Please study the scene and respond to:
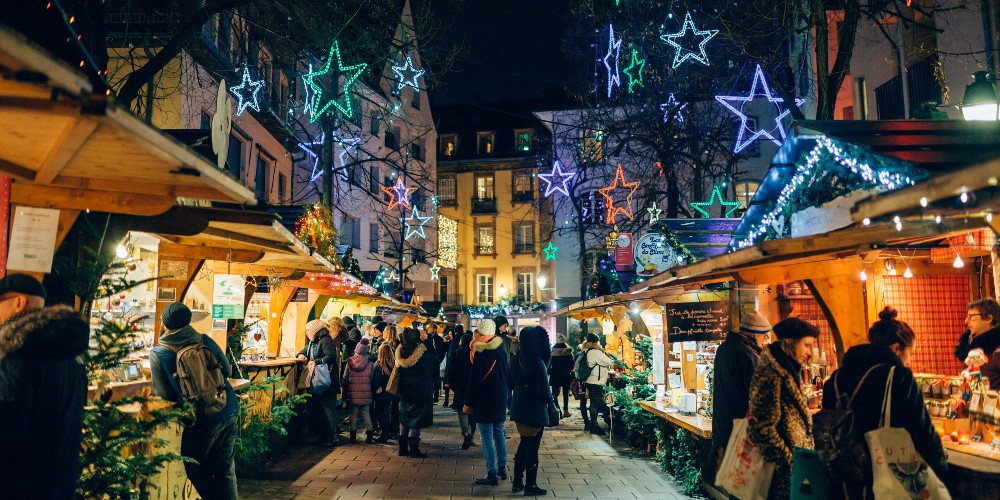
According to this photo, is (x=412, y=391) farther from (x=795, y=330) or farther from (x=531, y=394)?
(x=795, y=330)

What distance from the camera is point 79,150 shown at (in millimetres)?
3863

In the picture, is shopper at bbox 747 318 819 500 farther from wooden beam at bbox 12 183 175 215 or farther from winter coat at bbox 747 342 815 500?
wooden beam at bbox 12 183 175 215

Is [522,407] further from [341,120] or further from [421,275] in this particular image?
[421,275]

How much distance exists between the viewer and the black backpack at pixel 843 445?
179 inches

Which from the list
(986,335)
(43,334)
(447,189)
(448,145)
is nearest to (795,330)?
(986,335)

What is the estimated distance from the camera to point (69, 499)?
148 inches

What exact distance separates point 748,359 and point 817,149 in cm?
300

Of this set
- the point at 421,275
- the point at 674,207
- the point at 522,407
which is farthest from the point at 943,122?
the point at 421,275

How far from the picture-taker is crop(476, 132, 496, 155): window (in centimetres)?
5522

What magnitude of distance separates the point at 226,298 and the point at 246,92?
25.3 feet

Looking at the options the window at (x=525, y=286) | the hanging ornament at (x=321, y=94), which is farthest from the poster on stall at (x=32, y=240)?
the window at (x=525, y=286)

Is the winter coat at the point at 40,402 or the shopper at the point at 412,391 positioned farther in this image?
the shopper at the point at 412,391

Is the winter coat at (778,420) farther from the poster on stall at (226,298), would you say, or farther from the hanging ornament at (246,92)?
the hanging ornament at (246,92)

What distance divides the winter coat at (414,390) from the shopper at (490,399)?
6.20 ft
